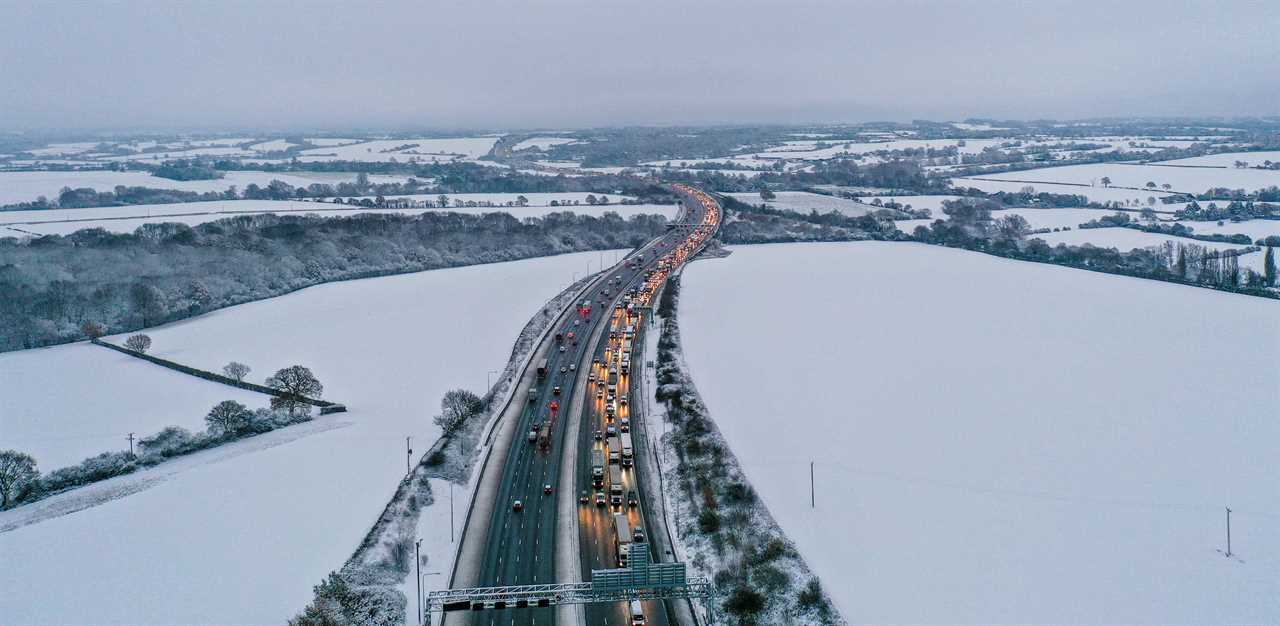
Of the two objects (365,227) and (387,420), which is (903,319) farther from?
(365,227)

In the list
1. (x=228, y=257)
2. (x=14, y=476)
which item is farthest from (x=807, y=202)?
(x=14, y=476)

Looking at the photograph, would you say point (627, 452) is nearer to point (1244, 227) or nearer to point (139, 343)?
point (139, 343)

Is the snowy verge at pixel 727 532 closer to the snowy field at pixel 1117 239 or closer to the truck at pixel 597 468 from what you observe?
the truck at pixel 597 468

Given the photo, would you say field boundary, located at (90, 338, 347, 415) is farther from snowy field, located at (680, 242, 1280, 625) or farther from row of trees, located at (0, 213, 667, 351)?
snowy field, located at (680, 242, 1280, 625)

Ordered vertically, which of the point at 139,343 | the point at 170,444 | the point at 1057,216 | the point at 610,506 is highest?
the point at 1057,216

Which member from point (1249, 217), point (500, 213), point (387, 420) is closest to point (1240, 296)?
point (1249, 217)
